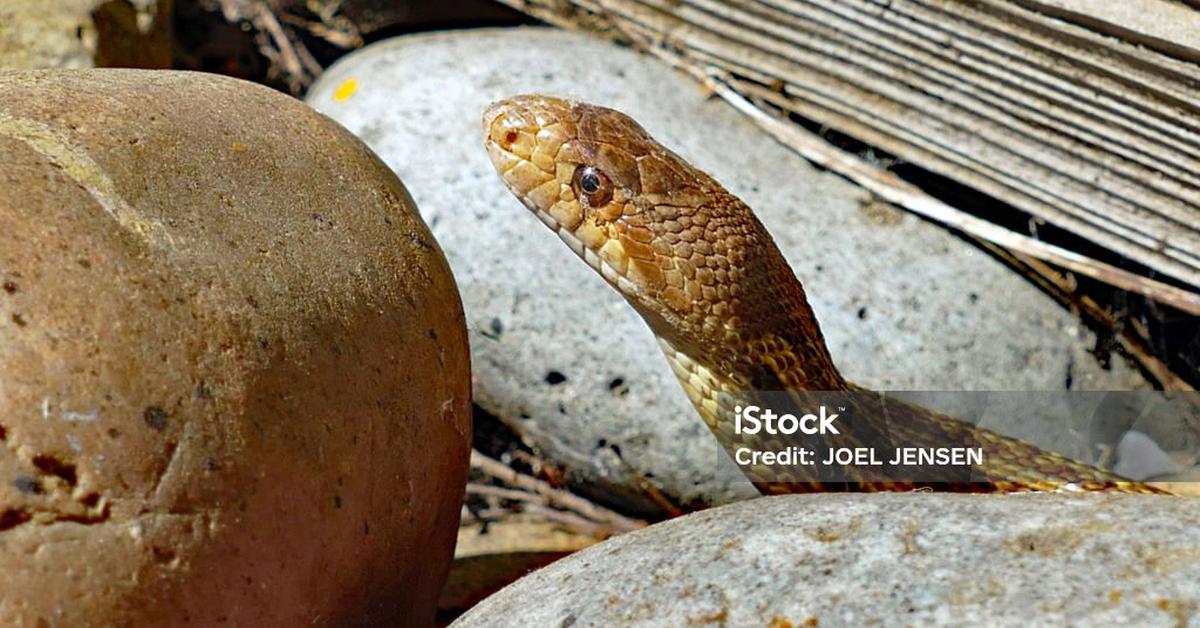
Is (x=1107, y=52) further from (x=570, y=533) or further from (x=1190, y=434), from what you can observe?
(x=570, y=533)

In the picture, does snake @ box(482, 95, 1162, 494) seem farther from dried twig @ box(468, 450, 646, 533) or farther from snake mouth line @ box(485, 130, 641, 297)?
dried twig @ box(468, 450, 646, 533)

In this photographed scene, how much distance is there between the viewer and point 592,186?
3.28 metres

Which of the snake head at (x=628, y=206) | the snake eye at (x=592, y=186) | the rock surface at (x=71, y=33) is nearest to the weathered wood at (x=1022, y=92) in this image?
the snake head at (x=628, y=206)

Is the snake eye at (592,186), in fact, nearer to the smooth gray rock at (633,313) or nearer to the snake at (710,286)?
the snake at (710,286)

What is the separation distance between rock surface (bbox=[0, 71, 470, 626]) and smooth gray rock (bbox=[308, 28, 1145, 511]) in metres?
1.09

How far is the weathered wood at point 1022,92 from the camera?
12.0 feet

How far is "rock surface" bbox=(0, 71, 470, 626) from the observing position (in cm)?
196

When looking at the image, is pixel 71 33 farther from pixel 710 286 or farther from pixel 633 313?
pixel 710 286

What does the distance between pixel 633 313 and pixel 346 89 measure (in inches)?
59.6

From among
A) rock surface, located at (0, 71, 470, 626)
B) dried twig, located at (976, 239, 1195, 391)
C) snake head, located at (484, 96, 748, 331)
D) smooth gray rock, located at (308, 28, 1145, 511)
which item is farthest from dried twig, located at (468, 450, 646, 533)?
dried twig, located at (976, 239, 1195, 391)

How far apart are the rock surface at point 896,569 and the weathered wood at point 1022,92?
181 cm

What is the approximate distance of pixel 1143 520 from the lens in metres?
2.13

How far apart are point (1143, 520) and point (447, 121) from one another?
115 inches

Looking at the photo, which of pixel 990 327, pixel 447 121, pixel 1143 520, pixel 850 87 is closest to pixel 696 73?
pixel 850 87
